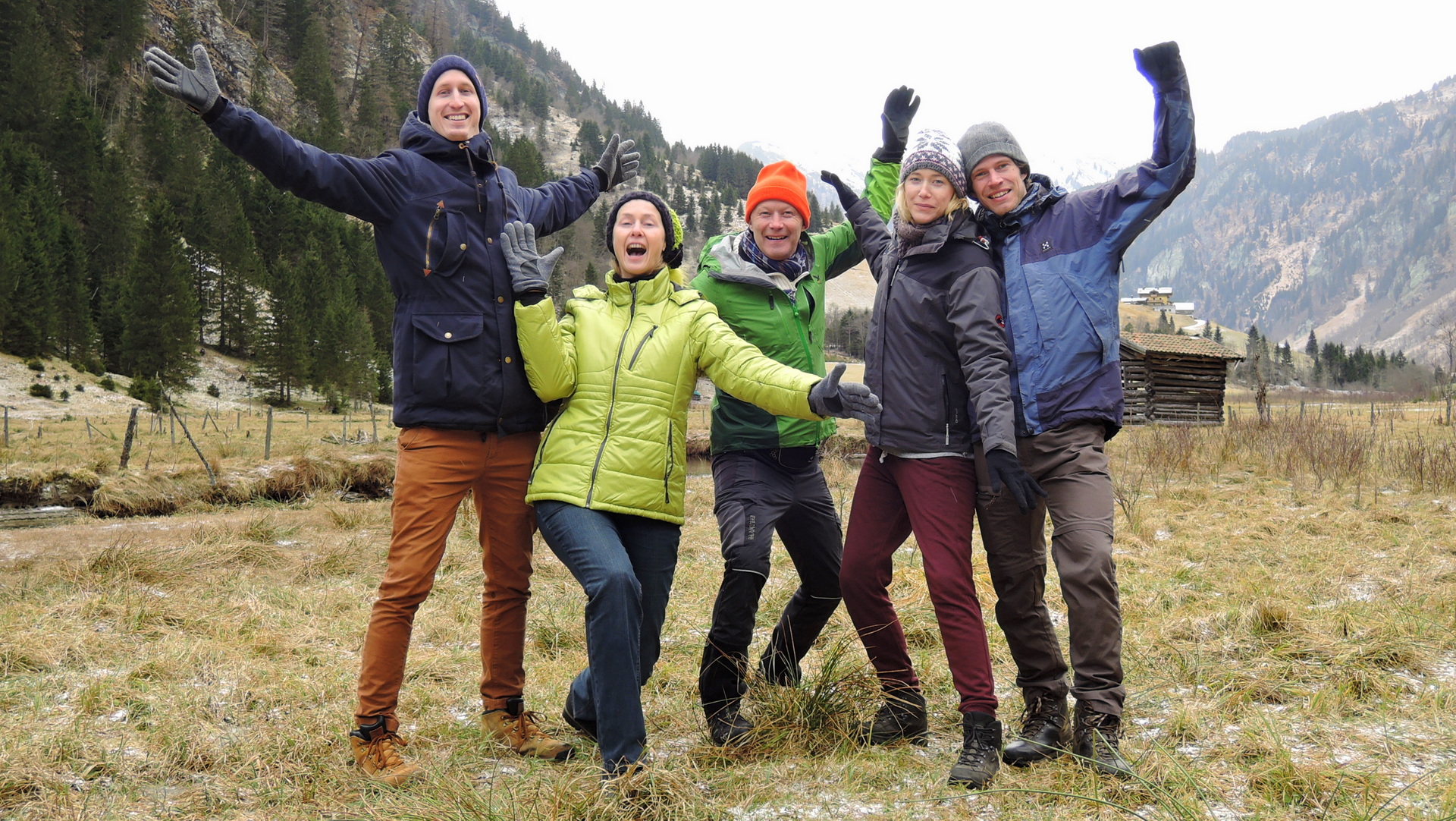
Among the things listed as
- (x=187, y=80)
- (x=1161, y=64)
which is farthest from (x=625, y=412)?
(x=1161, y=64)

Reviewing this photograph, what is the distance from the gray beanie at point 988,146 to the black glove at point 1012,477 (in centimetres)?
113

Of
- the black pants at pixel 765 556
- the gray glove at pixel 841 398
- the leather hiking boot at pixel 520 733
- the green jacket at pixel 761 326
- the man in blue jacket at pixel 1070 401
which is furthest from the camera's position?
the green jacket at pixel 761 326

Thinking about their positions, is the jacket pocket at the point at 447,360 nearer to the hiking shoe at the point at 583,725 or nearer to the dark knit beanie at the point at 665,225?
the dark knit beanie at the point at 665,225

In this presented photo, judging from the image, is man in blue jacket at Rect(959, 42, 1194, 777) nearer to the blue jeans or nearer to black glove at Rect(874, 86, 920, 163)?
black glove at Rect(874, 86, 920, 163)

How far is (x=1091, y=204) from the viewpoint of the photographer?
2.86 metres

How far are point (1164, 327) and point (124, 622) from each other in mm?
119943

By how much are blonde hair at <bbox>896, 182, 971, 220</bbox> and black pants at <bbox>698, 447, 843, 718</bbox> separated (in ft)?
3.12

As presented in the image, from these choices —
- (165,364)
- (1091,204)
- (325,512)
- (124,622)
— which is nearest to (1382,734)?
(1091,204)

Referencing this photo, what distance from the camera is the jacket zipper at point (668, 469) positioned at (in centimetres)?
272

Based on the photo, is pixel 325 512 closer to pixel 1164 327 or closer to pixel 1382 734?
pixel 1382 734

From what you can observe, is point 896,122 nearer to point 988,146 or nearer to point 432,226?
point 988,146

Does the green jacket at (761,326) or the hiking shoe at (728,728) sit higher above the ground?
the green jacket at (761,326)

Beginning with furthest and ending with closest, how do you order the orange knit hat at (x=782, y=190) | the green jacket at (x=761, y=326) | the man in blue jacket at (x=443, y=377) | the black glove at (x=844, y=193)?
the black glove at (x=844, y=193) → the orange knit hat at (x=782, y=190) → the green jacket at (x=761, y=326) → the man in blue jacket at (x=443, y=377)

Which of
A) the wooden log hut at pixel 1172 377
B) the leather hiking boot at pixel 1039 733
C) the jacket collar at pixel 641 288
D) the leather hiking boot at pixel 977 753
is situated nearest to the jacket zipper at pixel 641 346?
the jacket collar at pixel 641 288
